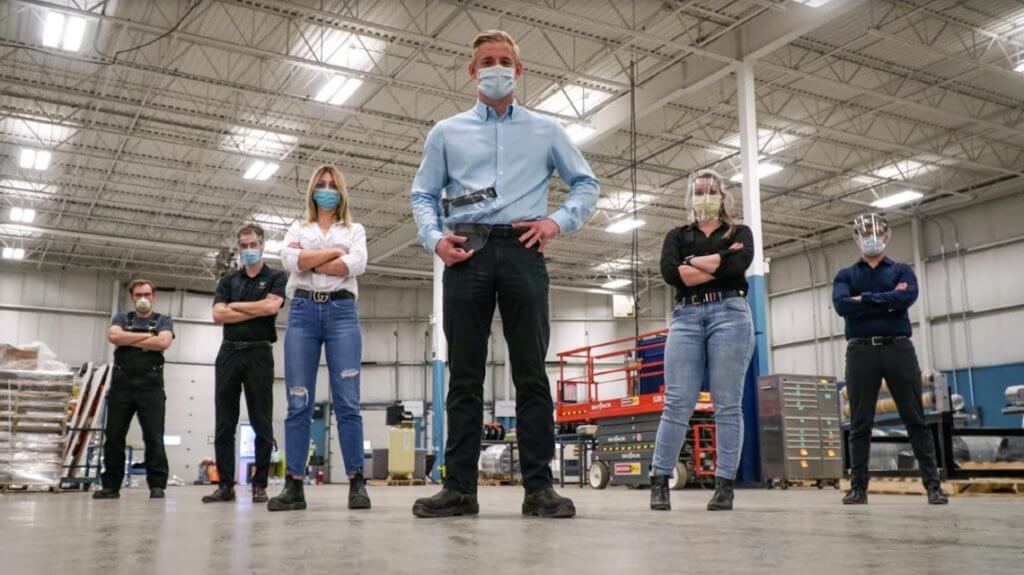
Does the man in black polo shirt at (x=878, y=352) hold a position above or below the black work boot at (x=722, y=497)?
above

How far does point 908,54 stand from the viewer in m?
14.2

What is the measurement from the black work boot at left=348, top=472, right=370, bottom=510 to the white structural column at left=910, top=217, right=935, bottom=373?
1973cm

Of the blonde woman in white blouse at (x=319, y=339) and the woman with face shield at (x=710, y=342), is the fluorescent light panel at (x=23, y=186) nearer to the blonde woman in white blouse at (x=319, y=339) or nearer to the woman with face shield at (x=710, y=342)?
the blonde woman in white blouse at (x=319, y=339)

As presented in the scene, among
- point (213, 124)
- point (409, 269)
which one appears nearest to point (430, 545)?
point (213, 124)

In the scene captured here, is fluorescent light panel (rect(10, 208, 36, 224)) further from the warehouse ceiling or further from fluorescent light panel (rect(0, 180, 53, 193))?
fluorescent light panel (rect(0, 180, 53, 193))

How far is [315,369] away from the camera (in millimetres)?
4117

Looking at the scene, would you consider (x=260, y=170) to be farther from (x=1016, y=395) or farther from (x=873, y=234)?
(x=873, y=234)

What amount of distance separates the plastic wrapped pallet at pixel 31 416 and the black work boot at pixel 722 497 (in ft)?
22.2

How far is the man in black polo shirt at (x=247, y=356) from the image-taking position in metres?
5.04

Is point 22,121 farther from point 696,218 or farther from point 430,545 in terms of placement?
point 430,545

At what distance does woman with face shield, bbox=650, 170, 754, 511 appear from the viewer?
3914mm

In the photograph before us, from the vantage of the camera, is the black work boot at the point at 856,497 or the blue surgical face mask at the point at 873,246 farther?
the blue surgical face mask at the point at 873,246

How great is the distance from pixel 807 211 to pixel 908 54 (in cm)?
826

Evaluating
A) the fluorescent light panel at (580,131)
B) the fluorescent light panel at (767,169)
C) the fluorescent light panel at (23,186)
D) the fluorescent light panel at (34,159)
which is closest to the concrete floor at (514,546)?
the fluorescent light panel at (580,131)
